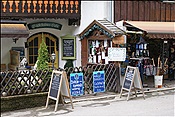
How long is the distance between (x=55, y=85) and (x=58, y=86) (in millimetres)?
139

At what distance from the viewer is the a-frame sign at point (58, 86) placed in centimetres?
740

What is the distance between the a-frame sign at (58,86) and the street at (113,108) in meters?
0.35

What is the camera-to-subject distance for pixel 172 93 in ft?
32.3

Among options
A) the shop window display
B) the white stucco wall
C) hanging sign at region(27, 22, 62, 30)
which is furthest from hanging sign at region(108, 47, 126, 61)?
hanging sign at region(27, 22, 62, 30)

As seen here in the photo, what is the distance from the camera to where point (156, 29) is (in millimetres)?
10484

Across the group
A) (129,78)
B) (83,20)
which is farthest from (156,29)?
(83,20)

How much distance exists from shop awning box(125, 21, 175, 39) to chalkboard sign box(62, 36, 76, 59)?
294cm

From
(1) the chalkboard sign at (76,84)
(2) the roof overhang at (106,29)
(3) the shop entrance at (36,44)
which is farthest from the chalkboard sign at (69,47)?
(1) the chalkboard sign at (76,84)

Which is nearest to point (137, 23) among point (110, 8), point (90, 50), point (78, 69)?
point (110, 8)

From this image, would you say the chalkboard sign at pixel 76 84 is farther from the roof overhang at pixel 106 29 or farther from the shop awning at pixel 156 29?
the shop awning at pixel 156 29

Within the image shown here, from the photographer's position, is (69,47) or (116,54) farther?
(69,47)

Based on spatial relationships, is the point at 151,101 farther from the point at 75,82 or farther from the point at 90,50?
the point at 90,50

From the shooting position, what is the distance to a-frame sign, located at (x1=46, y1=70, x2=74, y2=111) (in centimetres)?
740

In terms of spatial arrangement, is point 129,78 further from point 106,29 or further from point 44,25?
point 44,25
